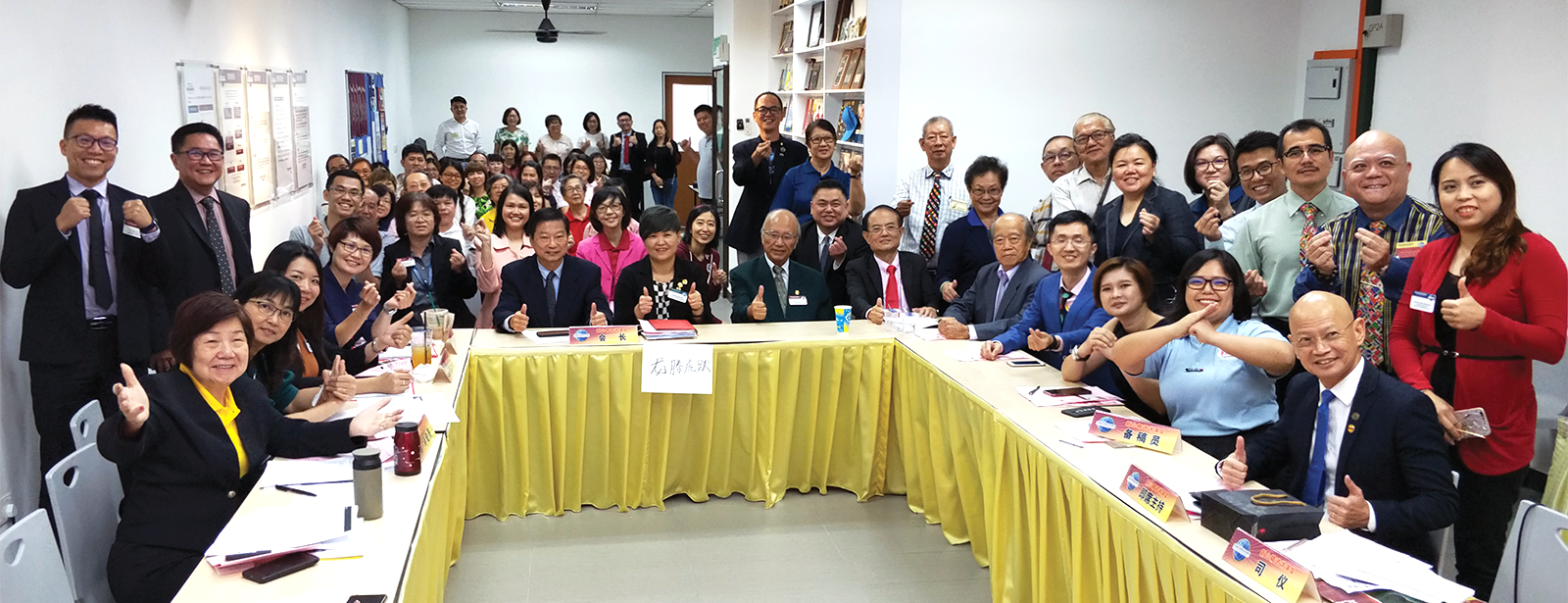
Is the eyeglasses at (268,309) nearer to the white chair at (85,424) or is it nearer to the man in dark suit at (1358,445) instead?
the white chair at (85,424)

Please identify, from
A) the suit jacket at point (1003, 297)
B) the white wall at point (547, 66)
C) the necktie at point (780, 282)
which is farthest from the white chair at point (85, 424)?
the white wall at point (547, 66)

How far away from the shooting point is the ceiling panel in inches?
523

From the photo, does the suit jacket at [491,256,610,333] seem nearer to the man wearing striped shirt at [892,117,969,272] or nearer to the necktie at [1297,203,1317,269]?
the man wearing striped shirt at [892,117,969,272]

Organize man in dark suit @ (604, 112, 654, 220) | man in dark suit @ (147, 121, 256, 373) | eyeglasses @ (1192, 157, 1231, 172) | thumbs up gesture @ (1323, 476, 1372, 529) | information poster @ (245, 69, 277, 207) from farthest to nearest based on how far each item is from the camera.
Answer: man in dark suit @ (604, 112, 654, 220), information poster @ (245, 69, 277, 207), eyeglasses @ (1192, 157, 1231, 172), man in dark suit @ (147, 121, 256, 373), thumbs up gesture @ (1323, 476, 1372, 529)

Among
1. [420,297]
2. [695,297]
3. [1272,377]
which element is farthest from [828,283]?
[1272,377]

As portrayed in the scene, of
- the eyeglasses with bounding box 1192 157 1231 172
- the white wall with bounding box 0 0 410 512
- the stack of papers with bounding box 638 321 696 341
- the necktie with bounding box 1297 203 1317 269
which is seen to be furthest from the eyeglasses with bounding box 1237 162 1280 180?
the white wall with bounding box 0 0 410 512

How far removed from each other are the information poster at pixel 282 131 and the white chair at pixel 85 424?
4.34 meters

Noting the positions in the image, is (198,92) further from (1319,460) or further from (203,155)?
(1319,460)

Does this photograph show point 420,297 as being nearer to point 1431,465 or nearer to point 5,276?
point 5,276

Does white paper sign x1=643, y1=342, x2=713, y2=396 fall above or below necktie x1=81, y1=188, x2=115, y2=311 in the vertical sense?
below

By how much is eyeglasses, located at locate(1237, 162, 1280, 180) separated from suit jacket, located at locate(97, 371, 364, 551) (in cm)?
356

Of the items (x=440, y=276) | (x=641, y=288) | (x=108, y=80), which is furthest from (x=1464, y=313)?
(x=108, y=80)

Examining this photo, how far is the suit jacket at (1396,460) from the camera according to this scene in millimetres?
2234

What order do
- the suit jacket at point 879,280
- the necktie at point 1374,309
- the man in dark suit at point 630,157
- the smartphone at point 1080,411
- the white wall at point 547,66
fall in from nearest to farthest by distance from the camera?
the smartphone at point 1080,411 < the necktie at point 1374,309 < the suit jacket at point 879,280 < the man in dark suit at point 630,157 < the white wall at point 547,66
